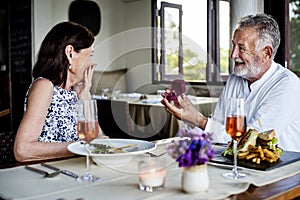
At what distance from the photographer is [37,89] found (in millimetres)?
1733

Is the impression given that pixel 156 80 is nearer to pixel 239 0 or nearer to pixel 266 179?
pixel 239 0

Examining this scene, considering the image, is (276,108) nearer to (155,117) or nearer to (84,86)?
(84,86)

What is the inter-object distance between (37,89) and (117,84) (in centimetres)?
537

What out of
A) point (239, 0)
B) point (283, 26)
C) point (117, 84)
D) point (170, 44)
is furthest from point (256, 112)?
point (117, 84)

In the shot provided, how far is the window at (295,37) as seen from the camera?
4246mm

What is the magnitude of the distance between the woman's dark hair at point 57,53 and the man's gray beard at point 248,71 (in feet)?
2.78

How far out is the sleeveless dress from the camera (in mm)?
1868

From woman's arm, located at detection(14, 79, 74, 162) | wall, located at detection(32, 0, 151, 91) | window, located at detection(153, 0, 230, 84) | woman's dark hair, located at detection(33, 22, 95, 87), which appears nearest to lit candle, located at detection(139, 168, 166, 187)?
woman's arm, located at detection(14, 79, 74, 162)

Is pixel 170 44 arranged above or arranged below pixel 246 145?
above

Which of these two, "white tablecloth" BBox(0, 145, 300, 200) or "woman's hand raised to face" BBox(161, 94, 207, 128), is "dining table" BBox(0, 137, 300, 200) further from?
"woman's hand raised to face" BBox(161, 94, 207, 128)

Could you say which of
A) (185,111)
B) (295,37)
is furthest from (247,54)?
(295,37)

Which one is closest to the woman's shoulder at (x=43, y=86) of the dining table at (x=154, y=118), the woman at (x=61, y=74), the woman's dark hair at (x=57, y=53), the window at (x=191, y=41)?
the woman at (x=61, y=74)

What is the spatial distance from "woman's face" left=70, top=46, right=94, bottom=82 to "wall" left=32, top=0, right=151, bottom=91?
4857mm

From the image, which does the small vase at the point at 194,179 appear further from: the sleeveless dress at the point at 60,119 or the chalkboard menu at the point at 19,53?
the chalkboard menu at the point at 19,53
